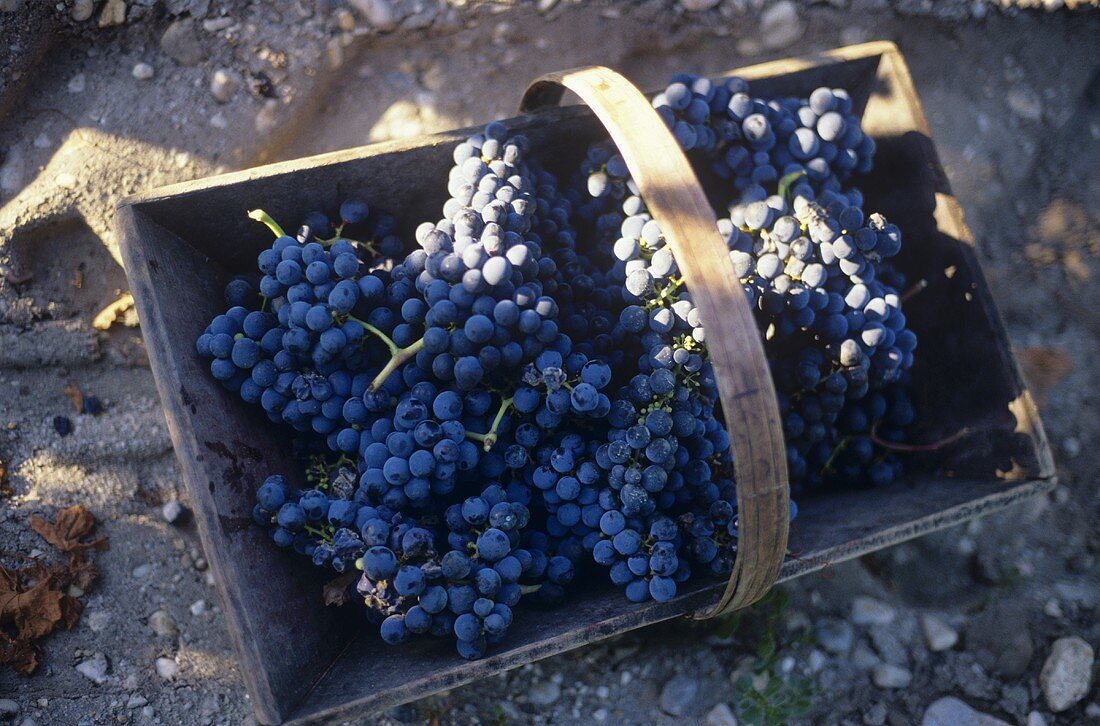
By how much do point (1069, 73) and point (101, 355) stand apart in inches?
131

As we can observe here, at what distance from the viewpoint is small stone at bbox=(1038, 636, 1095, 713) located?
1979 millimetres

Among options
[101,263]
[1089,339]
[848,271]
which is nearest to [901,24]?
[1089,339]

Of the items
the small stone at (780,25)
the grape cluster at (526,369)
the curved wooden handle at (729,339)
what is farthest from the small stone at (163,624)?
the small stone at (780,25)

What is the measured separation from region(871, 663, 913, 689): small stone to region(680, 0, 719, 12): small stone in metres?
2.10

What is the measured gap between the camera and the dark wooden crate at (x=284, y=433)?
1357mm

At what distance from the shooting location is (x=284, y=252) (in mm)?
1494

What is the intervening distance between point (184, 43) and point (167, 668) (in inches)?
68.1

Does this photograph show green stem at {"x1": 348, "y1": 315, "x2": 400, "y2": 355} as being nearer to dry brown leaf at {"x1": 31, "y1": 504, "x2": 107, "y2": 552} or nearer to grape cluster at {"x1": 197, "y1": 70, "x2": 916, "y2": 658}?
grape cluster at {"x1": 197, "y1": 70, "x2": 916, "y2": 658}

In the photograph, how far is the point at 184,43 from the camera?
2.14 metres

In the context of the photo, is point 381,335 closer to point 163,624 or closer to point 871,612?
point 163,624

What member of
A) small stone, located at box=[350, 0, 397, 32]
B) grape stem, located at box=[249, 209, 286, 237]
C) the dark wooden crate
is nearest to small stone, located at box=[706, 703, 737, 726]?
the dark wooden crate

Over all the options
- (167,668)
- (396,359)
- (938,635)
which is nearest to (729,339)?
(396,359)

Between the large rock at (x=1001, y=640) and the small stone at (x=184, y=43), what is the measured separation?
2.79 m

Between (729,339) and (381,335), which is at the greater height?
(381,335)
